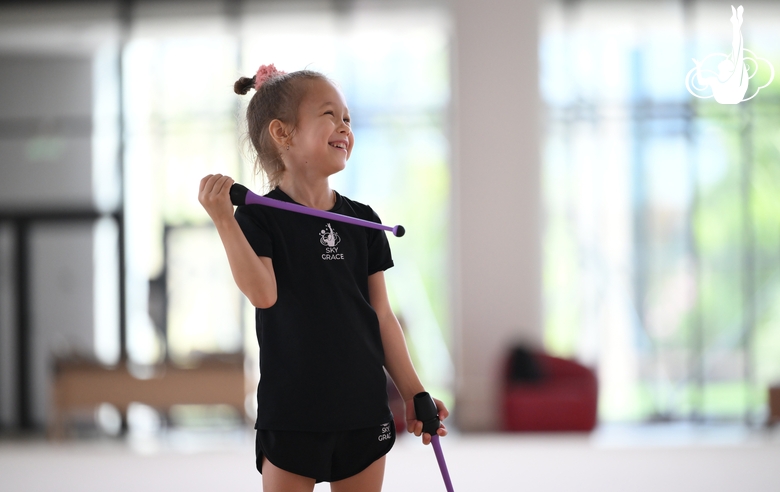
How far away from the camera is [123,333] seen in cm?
929

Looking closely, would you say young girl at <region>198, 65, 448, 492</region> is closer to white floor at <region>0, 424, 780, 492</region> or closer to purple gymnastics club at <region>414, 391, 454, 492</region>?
purple gymnastics club at <region>414, 391, 454, 492</region>

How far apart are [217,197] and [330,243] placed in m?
0.28

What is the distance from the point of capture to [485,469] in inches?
169

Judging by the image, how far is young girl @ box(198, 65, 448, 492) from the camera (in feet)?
5.42

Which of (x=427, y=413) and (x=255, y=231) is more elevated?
(x=255, y=231)

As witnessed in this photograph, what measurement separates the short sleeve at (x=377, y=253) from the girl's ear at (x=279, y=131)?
0.95 feet

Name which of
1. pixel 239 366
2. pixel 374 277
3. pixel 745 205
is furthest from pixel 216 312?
pixel 374 277

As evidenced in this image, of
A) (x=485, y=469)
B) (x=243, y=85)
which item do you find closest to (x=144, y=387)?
(x=485, y=469)

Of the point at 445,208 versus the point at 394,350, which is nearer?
the point at 394,350

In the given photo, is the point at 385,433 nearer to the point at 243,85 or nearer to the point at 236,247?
the point at 236,247

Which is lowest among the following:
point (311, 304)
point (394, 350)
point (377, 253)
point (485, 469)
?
point (485, 469)

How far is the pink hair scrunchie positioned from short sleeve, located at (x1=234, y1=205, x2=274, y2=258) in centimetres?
33

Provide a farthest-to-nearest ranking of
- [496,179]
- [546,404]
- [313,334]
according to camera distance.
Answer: [496,179], [546,404], [313,334]

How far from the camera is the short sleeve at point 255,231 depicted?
1.66m
